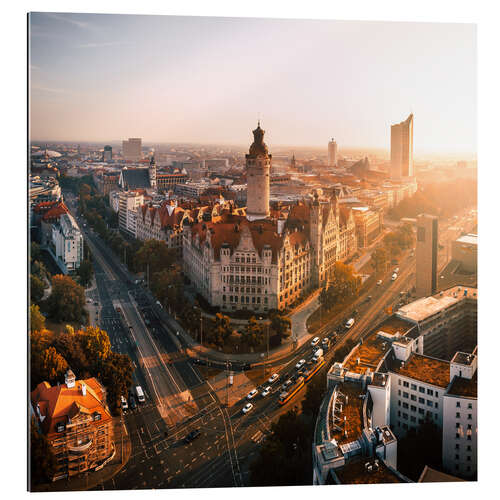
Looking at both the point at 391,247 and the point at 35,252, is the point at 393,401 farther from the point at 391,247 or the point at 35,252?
the point at 35,252

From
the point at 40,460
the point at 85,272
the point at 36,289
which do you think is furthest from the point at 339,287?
the point at 40,460

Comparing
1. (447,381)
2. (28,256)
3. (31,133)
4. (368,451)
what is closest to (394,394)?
(447,381)

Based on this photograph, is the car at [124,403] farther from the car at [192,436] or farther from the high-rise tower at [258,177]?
the high-rise tower at [258,177]

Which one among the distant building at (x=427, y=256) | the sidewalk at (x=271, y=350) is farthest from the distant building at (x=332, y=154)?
the sidewalk at (x=271, y=350)

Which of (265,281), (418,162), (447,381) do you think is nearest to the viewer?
(447,381)

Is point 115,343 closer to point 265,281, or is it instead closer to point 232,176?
point 265,281
